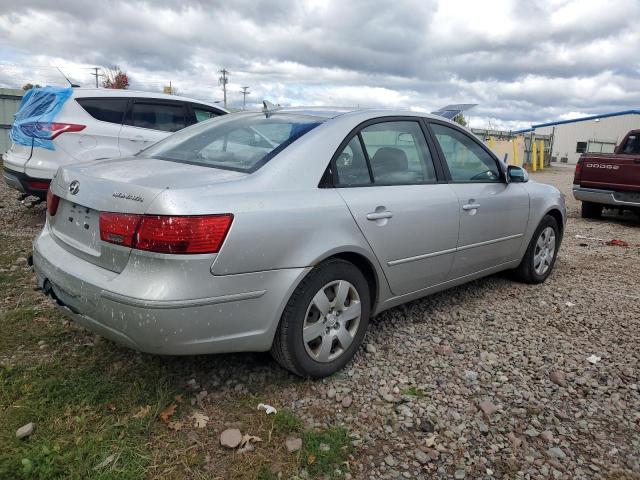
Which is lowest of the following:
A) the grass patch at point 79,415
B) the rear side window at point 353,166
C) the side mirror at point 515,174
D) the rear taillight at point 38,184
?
the grass patch at point 79,415

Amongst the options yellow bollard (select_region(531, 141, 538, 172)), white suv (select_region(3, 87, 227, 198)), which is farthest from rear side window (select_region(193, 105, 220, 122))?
yellow bollard (select_region(531, 141, 538, 172))

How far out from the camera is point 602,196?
923 centimetres

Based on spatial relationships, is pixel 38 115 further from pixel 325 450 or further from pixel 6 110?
pixel 6 110

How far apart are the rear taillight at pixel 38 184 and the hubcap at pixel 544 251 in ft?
17.9

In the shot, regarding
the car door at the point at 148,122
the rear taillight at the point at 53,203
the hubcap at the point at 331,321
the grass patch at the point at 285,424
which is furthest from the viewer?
the car door at the point at 148,122

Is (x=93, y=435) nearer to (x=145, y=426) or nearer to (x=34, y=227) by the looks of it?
(x=145, y=426)

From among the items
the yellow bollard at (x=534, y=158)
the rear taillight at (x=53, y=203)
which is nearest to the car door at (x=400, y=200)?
the rear taillight at (x=53, y=203)

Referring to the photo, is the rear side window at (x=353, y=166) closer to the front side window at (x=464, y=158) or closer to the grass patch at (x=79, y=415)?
the front side window at (x=464, y=158)

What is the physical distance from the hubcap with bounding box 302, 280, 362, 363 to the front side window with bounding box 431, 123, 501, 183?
140cm

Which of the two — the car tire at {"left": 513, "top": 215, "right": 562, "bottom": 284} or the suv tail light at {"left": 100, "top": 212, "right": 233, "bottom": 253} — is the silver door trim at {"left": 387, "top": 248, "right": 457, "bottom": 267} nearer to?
the suv tail light at {"left": 100, "top": 212, "right": 233, "bottom": 253}

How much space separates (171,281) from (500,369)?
214 cm

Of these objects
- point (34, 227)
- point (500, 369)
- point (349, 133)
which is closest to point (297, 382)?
point (500, 369)

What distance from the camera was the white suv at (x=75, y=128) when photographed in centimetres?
613

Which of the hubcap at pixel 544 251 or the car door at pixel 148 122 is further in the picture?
the car door at pixel 148 122
